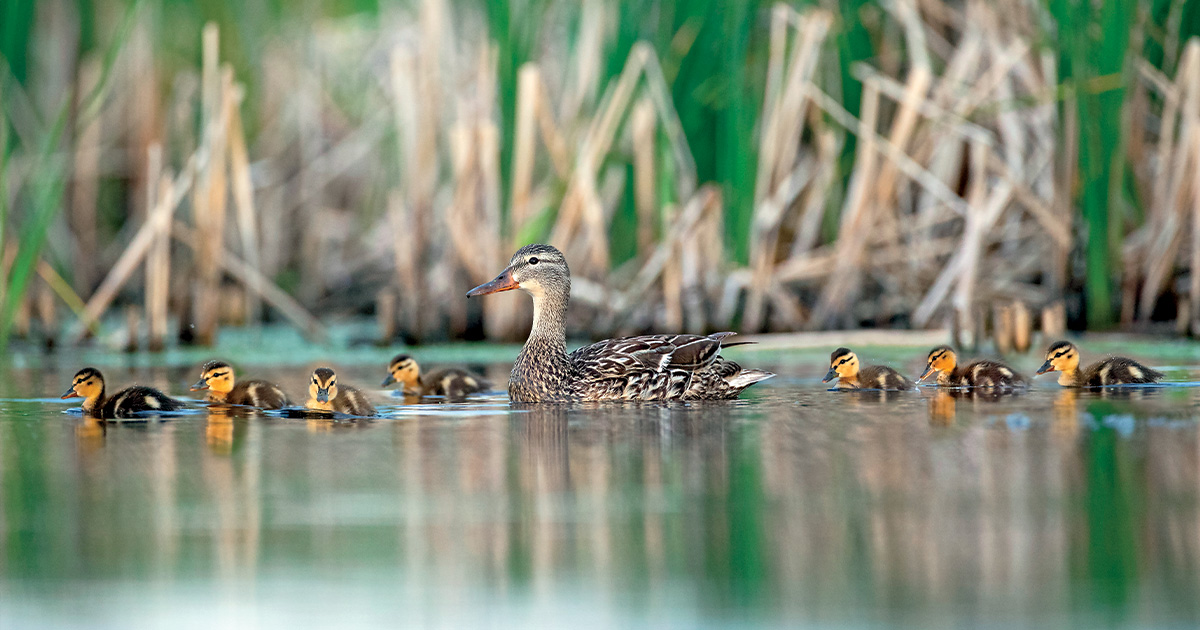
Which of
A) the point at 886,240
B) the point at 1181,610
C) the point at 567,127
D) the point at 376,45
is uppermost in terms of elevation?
the point at 376,45

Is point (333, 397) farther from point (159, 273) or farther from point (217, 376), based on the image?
point (159, 273)

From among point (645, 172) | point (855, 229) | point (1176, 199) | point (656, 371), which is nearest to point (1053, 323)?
point (1176, 199)

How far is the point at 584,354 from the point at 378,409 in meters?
0.97

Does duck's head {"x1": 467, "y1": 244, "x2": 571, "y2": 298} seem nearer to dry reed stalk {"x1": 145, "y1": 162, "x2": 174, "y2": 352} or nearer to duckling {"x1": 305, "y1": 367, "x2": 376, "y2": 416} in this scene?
duckling {"x1": 305, "y1": 367, "x2": 376, "y2": 416}

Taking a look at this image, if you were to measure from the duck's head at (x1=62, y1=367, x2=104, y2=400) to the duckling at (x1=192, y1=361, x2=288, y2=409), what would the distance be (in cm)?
37

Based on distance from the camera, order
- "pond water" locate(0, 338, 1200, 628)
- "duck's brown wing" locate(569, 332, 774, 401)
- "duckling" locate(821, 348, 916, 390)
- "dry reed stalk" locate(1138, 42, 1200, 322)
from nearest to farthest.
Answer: "pond water" locate(0, 338, 1200, 628) → "duck's brown wing" locate(569, 332, 774, 401) → "duckling" locate(821, 348, 916, 390) → "dry reed stalk" locate(1138, 42, 1200, 322)

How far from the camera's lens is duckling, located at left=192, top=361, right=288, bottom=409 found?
20.2ft

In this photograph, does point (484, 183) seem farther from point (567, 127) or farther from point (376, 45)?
point (376, 45)

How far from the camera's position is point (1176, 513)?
3750mm

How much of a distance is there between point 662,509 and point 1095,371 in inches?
132

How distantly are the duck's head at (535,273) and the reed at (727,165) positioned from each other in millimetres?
1933

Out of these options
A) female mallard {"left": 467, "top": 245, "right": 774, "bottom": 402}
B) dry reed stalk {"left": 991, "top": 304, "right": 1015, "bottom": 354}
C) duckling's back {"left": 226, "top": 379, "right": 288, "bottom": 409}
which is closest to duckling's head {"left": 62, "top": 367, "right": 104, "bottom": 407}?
duckling's back {"left": 226, "top": 379, "right": 288, "bottom": 409}

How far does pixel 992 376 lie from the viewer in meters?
6.58

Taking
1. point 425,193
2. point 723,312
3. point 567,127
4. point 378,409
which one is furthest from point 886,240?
point 378,409
